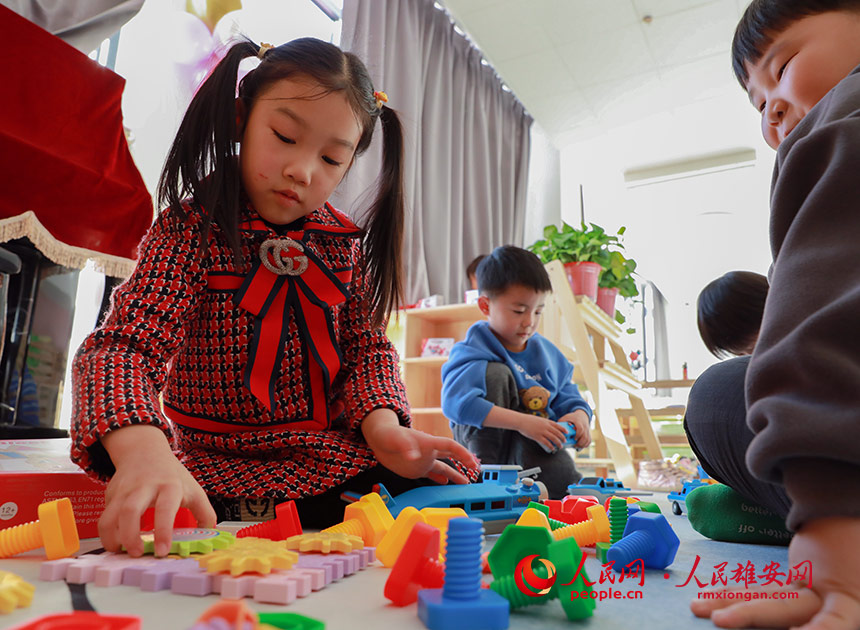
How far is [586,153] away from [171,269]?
362 centimetres

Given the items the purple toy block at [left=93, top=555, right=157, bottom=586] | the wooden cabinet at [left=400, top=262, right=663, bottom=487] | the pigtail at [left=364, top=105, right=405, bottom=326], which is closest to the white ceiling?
the wooden cabinet at [left=400, top=262, right=663, bottom=487]

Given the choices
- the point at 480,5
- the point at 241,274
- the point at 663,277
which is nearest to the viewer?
the point at 241,274

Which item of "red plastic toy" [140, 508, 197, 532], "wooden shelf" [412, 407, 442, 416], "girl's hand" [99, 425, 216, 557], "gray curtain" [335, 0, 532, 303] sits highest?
"gray curtain" [335, 0, 532, 303]

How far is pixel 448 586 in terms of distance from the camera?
1.16 ft

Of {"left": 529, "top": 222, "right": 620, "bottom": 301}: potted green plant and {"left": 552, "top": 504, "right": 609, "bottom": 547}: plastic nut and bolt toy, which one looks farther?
{"left": 529, "top": 222, "right": 620, "bottom": 301}: potted green plant

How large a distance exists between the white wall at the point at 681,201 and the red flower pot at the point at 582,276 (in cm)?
173

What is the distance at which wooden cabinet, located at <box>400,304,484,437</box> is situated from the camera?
2254 mm

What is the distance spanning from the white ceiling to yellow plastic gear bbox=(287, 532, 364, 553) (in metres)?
2.58

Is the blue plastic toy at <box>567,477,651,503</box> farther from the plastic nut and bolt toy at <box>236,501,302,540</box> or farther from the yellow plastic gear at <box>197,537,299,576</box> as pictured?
the yellow plastic gear at <box>197,537,299,576</box>

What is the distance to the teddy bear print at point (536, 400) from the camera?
1504mm

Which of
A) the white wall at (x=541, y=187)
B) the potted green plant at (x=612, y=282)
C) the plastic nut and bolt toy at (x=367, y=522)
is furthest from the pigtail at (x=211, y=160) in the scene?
the white wall at (x=541, y=187)

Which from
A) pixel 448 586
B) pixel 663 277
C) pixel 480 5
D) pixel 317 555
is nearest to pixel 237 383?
pixel 317 555

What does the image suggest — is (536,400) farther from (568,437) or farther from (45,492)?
(45,492)

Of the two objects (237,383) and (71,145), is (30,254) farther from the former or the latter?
(237,383)
